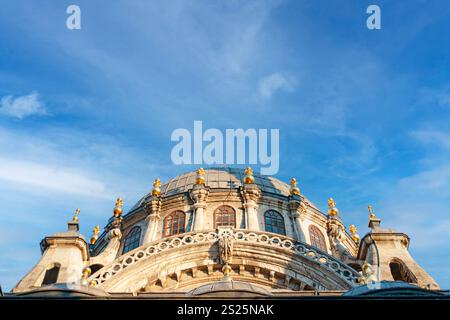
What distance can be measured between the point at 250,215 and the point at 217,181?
18.2ft

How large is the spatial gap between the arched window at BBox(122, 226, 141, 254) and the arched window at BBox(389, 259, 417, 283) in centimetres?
1592

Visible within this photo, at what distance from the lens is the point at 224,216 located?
33.2m

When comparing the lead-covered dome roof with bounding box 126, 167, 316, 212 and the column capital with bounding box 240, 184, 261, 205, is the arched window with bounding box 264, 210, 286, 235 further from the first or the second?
the lead-covered dome roof with bounding box 126, 167, 316, 212

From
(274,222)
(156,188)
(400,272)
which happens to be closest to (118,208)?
(156,188)

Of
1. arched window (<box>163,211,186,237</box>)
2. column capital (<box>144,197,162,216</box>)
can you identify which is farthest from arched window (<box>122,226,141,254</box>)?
arched window (<box>163,211,186,237</box>)

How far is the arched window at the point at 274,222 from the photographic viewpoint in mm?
32531

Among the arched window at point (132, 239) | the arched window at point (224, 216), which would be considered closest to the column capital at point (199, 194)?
the arched window at point (224, 216)

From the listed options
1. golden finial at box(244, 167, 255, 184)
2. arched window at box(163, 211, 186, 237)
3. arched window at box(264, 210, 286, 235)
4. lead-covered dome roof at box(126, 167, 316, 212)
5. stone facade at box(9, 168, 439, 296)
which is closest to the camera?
stone facade at box(9, 168, 439, 296)

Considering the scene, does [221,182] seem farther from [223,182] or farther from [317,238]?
[317,238]

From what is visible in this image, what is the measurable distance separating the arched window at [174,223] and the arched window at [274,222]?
212 inches

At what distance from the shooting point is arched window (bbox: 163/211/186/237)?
32.3 metres

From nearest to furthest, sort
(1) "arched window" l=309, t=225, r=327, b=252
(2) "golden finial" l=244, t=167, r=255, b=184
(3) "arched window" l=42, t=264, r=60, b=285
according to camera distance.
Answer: (3) "arched window" l=42, t=264, r=60, b=285 < (1) "arched window" l=309, t=225, r=327, b=252 < (2) "golden finial" l=244, t=167, r=255, b=184

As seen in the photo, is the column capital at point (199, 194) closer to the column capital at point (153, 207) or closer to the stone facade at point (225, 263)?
the stone facade at point (225, 263)
